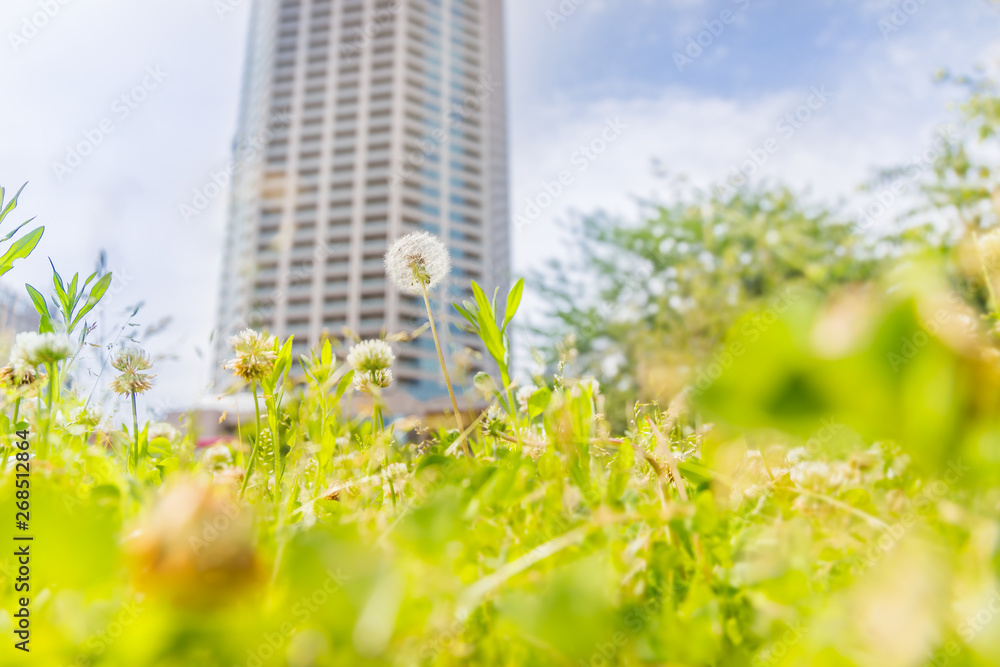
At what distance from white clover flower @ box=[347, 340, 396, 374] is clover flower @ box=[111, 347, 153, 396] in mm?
391

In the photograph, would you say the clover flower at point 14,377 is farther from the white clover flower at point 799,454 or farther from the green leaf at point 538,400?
the white clover flower at point 799,454

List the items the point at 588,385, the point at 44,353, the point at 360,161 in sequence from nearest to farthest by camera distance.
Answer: the point at 588,385 → the point at 44,353 → the point at 360,161

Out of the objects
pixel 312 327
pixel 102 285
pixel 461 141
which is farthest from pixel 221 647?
pixel 461 141

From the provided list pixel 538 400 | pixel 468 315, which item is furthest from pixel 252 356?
pixel 538 400

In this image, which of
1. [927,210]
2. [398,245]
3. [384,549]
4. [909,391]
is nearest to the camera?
[909,391]

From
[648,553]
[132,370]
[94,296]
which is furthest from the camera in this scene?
[132,370]

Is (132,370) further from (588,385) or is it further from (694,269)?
(694,269)

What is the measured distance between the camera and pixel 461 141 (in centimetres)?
4653

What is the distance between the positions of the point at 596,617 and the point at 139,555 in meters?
0.19

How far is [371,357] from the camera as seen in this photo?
129 cm

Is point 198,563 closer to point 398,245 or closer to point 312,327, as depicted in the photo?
point 398,245

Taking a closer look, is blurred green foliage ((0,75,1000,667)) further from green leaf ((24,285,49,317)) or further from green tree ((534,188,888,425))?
green tree ((534,188,888,425))

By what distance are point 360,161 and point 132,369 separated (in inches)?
1820

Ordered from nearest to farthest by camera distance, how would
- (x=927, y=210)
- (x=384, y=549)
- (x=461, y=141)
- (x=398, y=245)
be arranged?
1. (x=384, y=549)
2. (x=398, y=245)
3. (x=927, y=210)
4. (x=461, y=141)
